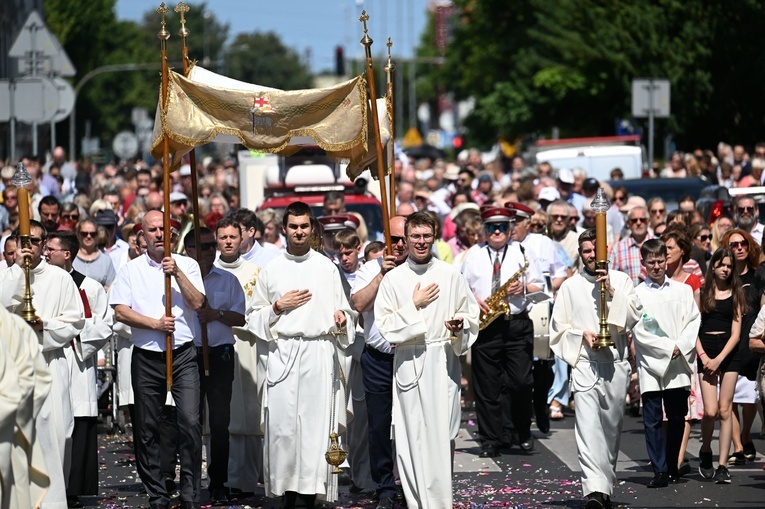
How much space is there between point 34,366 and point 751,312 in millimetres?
6347

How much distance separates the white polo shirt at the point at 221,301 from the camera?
10.9 m

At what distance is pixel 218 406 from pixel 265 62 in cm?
10972

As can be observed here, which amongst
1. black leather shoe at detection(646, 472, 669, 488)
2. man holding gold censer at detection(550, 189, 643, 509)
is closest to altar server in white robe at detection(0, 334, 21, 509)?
man holding gold censer at detection(550, 189, 643, 509)

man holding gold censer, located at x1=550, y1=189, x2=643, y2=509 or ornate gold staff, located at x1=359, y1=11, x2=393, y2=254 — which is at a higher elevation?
ornate gold staff, located at x1=359, y1=11, x2=393, y2=254

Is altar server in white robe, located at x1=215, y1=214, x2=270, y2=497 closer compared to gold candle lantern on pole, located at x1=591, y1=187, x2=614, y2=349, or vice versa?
gold candle lantern on pole, located at x1=591, y1=187, x2=614, y2=349

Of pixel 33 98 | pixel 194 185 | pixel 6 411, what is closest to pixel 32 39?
pixel 33 98

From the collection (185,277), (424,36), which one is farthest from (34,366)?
(424,36)

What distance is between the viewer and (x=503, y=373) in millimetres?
13359

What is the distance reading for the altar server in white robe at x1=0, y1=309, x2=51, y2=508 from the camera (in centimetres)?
716

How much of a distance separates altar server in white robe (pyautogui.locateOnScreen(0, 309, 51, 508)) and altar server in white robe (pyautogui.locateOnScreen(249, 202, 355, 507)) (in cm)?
293

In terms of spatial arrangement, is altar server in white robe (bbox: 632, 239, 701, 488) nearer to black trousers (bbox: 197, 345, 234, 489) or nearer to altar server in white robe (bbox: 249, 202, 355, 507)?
altar server in white robe (bbox: 249, 202, 355, 507)

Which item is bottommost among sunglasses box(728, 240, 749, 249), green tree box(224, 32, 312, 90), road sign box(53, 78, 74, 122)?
sunglasses box(728, 240, 749, 249)

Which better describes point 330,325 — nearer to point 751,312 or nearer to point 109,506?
point 109,506

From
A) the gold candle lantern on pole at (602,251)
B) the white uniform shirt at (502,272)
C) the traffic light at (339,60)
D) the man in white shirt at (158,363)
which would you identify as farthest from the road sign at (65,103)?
the traffic light at (339,60)
